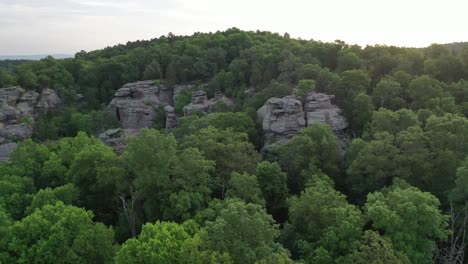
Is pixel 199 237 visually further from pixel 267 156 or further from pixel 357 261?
pixel 267 156

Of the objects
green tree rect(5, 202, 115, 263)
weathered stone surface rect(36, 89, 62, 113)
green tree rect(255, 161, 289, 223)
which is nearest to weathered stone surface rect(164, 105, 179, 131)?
weathered stone surface rect(36, 89, 62, 113)

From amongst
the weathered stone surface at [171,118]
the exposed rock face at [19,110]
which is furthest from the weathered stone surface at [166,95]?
the exposed rock face at [19,110]

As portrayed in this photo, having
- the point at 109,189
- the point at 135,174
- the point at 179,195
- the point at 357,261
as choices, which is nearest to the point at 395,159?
the point at 357,261

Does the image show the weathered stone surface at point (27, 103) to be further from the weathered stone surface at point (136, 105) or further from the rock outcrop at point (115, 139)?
the rock outcrop at point (115, 139)

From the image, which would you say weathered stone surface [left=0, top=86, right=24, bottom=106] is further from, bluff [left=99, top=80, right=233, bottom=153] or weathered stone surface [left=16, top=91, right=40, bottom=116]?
bluff [left=99, top=80, right=233, bottom=153]

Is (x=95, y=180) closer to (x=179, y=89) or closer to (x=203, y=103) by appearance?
(x=203, y=103)
